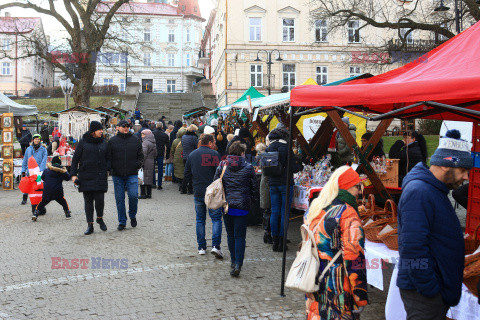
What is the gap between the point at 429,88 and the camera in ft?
13.6

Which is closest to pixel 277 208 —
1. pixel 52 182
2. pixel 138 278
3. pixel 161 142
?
pixel 138 278

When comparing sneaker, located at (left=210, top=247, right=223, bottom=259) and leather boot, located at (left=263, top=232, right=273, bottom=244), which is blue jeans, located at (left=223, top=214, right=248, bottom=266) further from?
leather boot, located at (left=263, top=232, right=273, bottom=244)

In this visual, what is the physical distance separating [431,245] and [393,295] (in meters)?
1.33

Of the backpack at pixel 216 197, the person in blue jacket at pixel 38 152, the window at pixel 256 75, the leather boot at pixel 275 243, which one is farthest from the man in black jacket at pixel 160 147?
the window at pixel 256 75

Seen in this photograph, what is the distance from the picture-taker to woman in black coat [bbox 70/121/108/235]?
8.51 metres

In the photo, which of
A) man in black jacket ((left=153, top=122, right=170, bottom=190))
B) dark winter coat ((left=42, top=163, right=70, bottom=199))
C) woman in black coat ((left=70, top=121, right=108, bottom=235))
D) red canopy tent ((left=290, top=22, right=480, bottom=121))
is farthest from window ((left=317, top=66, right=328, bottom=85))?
red canopy tent ((left=290, top=22, right=480, bottom=121))

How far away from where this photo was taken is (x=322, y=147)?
31.0 ft

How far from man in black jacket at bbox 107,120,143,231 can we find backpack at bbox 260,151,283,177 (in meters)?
2.91

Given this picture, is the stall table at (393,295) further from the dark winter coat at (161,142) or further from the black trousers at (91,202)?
the dark winter coat at (161,142)

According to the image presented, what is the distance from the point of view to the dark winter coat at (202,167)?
24.1 feet

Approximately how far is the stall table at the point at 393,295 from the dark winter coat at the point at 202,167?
9.60 ft

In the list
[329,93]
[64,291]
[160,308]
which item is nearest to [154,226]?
[64,291]

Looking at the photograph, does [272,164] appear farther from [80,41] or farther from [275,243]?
[80,41]

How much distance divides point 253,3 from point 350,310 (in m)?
41.0
